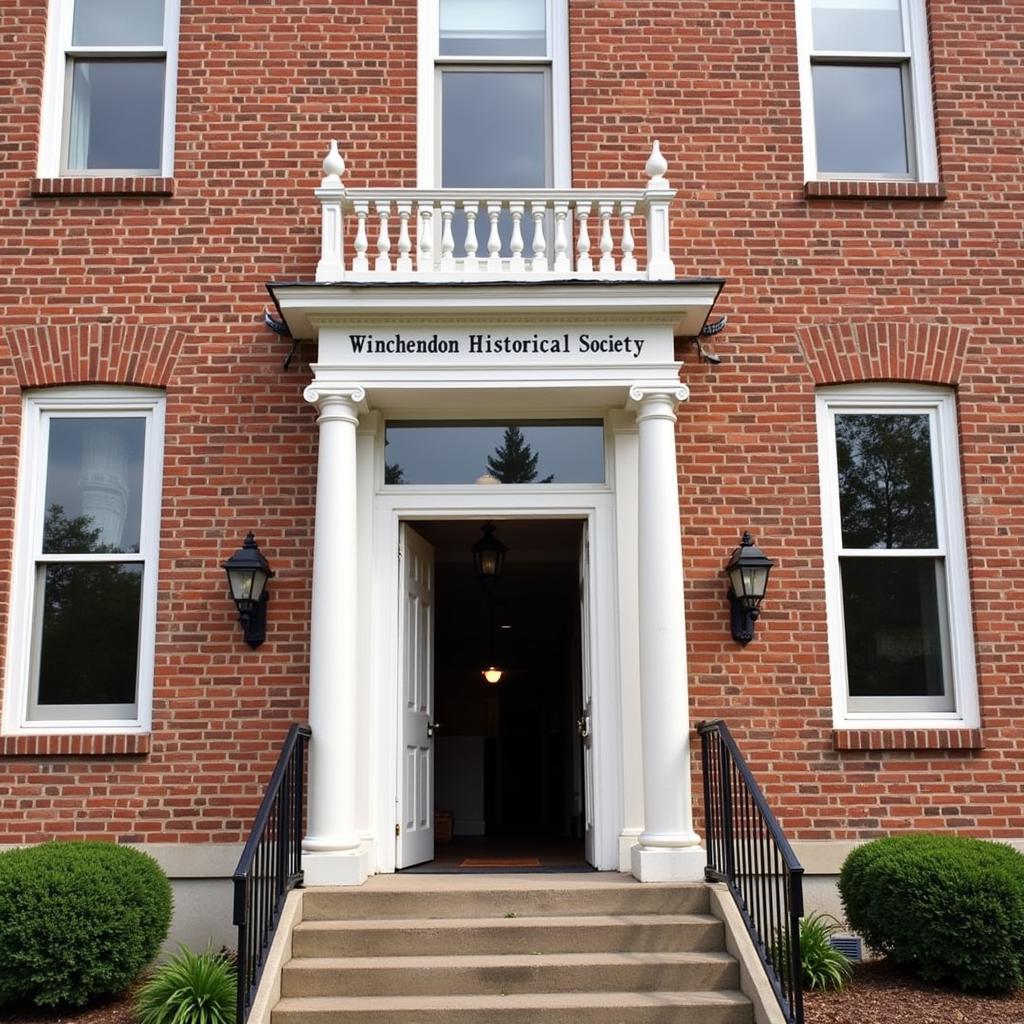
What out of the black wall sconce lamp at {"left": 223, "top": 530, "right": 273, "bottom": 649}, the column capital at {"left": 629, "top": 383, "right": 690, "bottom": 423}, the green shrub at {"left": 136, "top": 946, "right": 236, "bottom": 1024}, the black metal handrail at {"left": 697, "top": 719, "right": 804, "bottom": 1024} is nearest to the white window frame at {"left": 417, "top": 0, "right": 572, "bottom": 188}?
the column capital at {"left": 629, "top": 383, "right": 690, "bottom": 423}

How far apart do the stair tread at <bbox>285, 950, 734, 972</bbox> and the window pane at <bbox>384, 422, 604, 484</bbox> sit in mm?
3224

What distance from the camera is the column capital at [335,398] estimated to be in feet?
25.2

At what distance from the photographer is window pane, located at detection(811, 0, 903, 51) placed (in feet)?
30.6

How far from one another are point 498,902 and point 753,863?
146 centimetres

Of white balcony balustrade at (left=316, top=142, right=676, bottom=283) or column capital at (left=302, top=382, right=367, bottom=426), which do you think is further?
white balcony balustrade at (left=316, top=142, right=676, bottom=283)

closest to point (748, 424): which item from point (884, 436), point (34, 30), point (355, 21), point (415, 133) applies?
point (884, 436)

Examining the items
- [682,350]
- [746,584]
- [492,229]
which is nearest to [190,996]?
[746,584]

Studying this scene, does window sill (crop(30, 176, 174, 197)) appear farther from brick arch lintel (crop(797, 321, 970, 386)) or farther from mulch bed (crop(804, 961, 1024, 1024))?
mulch bed (crop(804, 961, 1024, 1024))

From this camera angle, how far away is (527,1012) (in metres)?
6.08

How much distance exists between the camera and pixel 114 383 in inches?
331

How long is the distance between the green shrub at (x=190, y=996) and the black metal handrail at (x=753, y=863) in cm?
276

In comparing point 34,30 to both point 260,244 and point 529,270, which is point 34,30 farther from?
point 529,270

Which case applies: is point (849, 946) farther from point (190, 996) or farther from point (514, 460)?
point (190, 996)

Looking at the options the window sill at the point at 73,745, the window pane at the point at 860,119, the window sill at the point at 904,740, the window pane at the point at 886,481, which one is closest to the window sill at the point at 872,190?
the window pane at the point at 860,119
